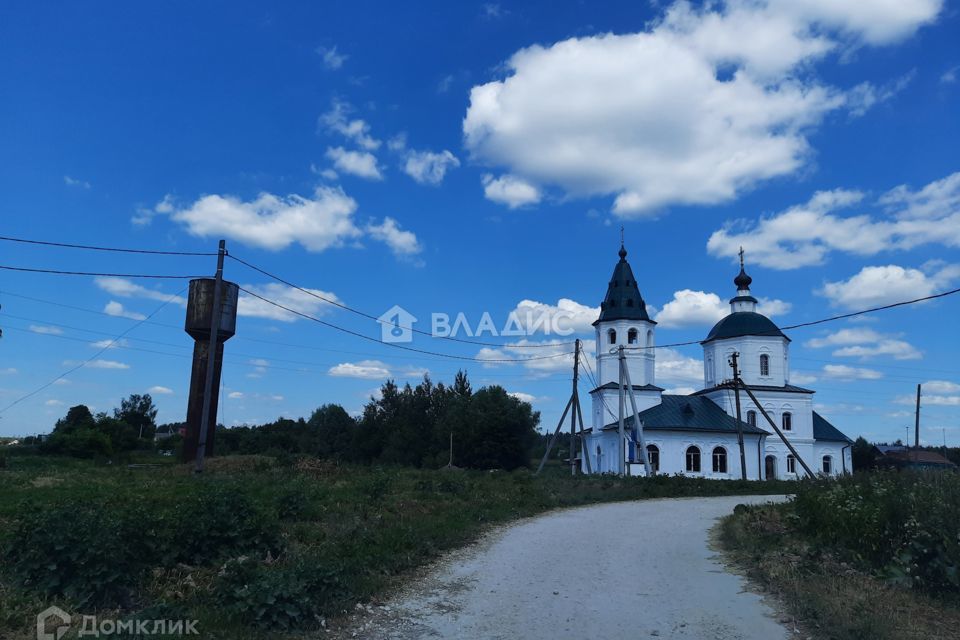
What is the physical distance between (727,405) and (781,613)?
5021 centimetres

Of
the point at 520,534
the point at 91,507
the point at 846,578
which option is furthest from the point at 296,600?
the point at 520,534

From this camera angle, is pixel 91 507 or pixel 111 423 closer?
pixel 91 507

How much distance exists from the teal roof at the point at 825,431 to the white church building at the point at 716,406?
0.08 m

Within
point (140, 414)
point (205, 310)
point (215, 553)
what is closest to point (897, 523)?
point (215, 553)

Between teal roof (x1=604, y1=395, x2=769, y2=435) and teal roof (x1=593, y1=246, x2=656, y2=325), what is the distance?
6.76 m

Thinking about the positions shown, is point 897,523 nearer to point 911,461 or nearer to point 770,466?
point 911,461

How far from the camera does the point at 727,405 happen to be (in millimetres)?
55219

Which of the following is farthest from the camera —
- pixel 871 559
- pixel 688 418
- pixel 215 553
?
pixel 688 418

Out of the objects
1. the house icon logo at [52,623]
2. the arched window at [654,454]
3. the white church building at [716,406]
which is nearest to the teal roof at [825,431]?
the white church building at [716,406]

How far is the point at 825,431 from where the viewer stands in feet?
186

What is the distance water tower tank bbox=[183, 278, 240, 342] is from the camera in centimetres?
2575

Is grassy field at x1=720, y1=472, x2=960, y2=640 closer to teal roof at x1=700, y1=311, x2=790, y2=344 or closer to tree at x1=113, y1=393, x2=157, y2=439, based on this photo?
teal roof at x1=700, y1=311, x2=790, y2=344

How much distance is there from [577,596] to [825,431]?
55.3m

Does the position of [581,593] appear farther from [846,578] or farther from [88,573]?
[88,573]
